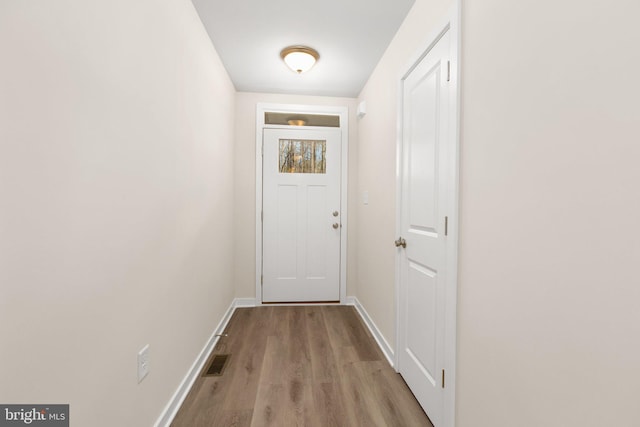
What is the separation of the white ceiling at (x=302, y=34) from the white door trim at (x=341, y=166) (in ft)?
0.96

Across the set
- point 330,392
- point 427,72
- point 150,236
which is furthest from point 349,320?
point 427,72

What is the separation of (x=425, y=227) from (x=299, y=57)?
5.68 feet

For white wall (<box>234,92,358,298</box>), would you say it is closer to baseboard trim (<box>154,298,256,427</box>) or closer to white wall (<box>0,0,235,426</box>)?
baseboard trim (<box>154,298,256,427</box>)

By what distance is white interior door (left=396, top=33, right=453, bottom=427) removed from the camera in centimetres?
136

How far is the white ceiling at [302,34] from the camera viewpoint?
70.6 inches

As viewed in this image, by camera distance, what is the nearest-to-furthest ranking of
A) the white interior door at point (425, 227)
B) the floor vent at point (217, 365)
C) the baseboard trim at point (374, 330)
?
the white interior door at point (425, 227)
the floor vent at point (217, 365)
the baseboard trim at point (374, 330)

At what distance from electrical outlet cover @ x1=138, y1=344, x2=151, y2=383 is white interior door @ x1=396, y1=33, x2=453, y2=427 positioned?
137 centimetres

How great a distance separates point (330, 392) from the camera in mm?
1649

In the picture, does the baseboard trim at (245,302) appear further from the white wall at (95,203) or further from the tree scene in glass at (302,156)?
the tree scene in glass at (302,156)

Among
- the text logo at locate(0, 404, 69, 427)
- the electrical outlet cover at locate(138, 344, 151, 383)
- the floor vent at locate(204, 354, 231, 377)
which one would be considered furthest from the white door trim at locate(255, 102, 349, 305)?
the text logo at locate(0, 404, 69, 427)

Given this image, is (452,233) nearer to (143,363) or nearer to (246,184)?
(143,363)

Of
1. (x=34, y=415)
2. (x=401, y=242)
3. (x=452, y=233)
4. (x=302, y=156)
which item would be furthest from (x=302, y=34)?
(x=34, y=415)

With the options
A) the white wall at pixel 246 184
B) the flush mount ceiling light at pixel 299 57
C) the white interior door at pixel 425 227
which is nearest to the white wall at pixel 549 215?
the white interior door at pixel 425 227

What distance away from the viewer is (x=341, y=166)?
3.17 meters
